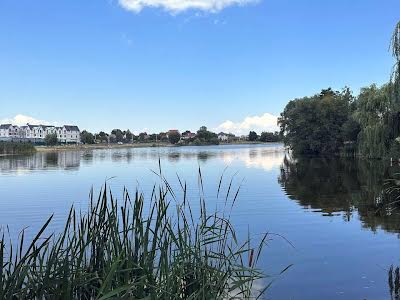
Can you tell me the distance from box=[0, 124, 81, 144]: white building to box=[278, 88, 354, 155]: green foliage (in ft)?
362

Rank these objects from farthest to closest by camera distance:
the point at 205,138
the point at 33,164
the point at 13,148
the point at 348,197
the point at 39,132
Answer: the point at 205,138, the point at 39,132, the point at 13,148, the point at 33,164, the point at 348,197

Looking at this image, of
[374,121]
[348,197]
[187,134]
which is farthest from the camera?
[187,134]

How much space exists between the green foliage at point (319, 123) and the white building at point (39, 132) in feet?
362

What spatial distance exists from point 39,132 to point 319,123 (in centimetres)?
12661

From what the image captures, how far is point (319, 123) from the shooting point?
63969 mm

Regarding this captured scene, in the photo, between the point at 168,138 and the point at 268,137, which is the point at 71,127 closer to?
the point at 168,138

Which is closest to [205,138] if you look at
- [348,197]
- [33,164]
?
[33,164]

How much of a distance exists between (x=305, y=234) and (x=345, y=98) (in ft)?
189

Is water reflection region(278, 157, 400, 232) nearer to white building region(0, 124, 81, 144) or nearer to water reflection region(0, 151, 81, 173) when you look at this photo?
water reflection region(0, 151, 81, 173)

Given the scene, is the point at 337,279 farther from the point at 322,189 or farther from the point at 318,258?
the point at 322,189

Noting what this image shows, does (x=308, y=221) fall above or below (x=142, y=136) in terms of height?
below

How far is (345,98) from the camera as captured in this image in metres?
66.4

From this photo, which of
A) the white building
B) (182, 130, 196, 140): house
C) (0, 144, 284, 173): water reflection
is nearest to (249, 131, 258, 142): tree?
(182, 130, 196, 140): house

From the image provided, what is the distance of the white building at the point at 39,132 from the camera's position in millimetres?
156875
